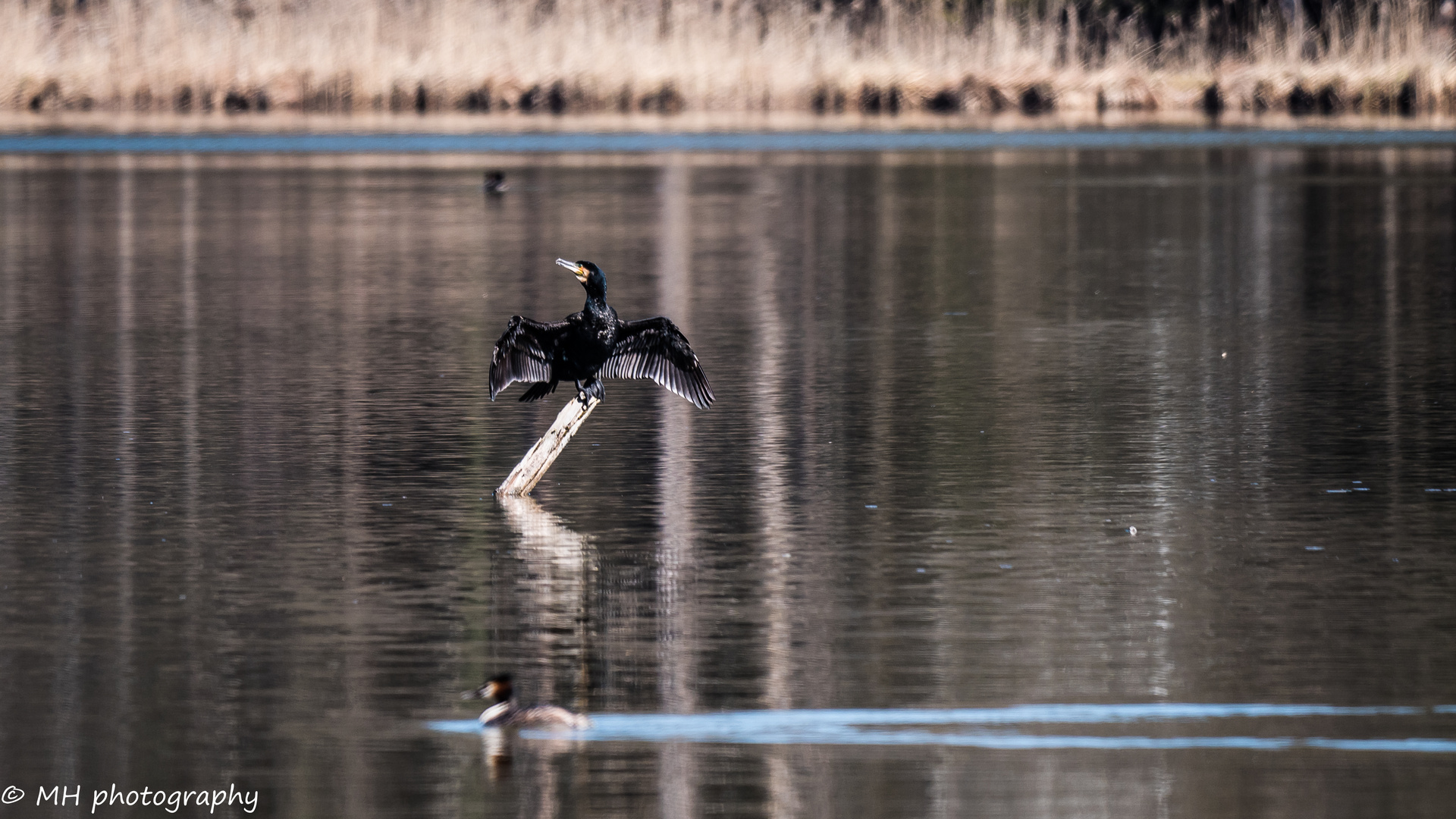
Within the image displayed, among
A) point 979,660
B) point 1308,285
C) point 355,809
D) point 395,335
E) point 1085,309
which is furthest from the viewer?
point 1308,285

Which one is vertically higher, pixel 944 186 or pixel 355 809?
pixel 944 186

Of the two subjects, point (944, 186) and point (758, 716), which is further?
point (944, 186)

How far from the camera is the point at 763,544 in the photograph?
9.41 m

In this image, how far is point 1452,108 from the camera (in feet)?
132

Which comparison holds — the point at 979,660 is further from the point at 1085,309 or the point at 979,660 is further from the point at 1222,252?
the point at 1222,252

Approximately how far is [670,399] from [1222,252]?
30.9 ft

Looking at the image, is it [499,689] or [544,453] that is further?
[544,453]

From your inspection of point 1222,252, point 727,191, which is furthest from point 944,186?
Answer: point 1222,252

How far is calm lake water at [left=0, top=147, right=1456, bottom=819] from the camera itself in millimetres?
6488

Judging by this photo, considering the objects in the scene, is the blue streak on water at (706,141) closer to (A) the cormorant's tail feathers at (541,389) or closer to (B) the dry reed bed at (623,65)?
(B) the dry reed bed at (623,65)

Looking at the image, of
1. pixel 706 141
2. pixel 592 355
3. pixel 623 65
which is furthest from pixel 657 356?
pixel 623 65

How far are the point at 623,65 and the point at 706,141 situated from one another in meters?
2.67

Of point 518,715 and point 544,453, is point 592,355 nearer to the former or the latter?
point 544,453

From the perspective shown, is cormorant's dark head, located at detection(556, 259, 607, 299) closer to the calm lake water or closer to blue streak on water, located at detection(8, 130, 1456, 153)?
the calm lake water
